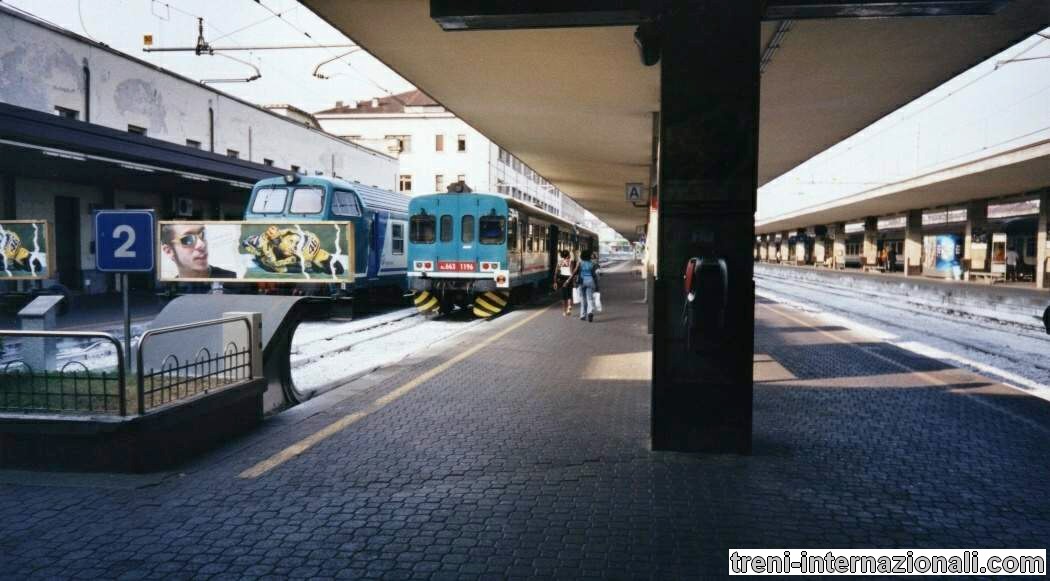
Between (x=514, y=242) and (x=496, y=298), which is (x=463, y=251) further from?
(x=514, y=242)

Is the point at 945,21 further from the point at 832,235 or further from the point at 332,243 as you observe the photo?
the point at 832,235

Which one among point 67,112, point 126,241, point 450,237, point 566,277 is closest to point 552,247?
point 566,277

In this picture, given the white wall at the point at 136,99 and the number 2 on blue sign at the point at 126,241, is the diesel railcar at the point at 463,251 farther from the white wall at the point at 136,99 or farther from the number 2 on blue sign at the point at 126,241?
the number 2 on blue sign at the point at 126,241

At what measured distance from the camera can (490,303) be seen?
18.4m

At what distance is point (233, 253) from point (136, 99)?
13.3 m

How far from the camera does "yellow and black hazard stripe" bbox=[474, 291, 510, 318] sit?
59.7 ft

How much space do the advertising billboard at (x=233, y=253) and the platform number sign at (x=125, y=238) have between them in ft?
28.0

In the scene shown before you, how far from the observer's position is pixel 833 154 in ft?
127

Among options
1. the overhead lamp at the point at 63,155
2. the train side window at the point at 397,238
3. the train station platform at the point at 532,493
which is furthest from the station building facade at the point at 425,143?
the train station platform at the point at 532,493

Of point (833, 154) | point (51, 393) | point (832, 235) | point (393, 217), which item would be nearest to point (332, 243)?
point (393, 217)

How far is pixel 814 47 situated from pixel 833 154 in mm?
32994

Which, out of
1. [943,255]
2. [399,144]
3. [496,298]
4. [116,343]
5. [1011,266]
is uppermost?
[399,144]

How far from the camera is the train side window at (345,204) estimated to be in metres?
17.1

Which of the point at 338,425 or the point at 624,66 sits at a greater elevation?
the point at 624,66
